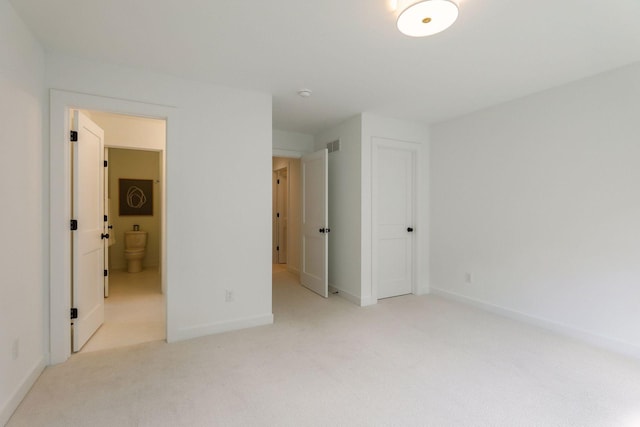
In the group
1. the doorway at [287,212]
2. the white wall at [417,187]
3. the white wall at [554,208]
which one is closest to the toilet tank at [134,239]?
the doorway at [287,212]

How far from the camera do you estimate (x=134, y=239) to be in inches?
221

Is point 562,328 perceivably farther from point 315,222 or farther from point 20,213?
point 20,213

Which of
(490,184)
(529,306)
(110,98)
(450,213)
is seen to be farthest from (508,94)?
(110,98)

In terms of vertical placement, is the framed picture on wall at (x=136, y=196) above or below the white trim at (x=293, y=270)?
above

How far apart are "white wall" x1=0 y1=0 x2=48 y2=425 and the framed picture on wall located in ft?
12.9

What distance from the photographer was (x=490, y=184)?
3562 millimetres

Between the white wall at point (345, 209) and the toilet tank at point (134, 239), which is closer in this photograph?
the white wall at point (345, 209)

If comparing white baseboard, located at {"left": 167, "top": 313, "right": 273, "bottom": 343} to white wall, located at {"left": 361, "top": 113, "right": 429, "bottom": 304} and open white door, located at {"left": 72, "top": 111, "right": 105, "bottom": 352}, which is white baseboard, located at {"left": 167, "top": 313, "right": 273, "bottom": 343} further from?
white wall, located at {"left": 361, "top": 113, "right": 429, "bottom": 304}

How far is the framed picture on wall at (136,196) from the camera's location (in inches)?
227

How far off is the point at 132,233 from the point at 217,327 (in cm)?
377

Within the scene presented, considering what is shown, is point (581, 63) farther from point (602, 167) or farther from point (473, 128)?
point (473, 128)

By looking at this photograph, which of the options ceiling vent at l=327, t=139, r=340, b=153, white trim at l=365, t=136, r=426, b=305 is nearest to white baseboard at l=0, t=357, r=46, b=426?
white trim at l=365, t=136, r=426, b=305

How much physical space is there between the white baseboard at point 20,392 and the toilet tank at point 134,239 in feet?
12.2

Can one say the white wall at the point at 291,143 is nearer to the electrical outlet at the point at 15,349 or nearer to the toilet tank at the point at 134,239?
the toilet tank at the point at 134,239
